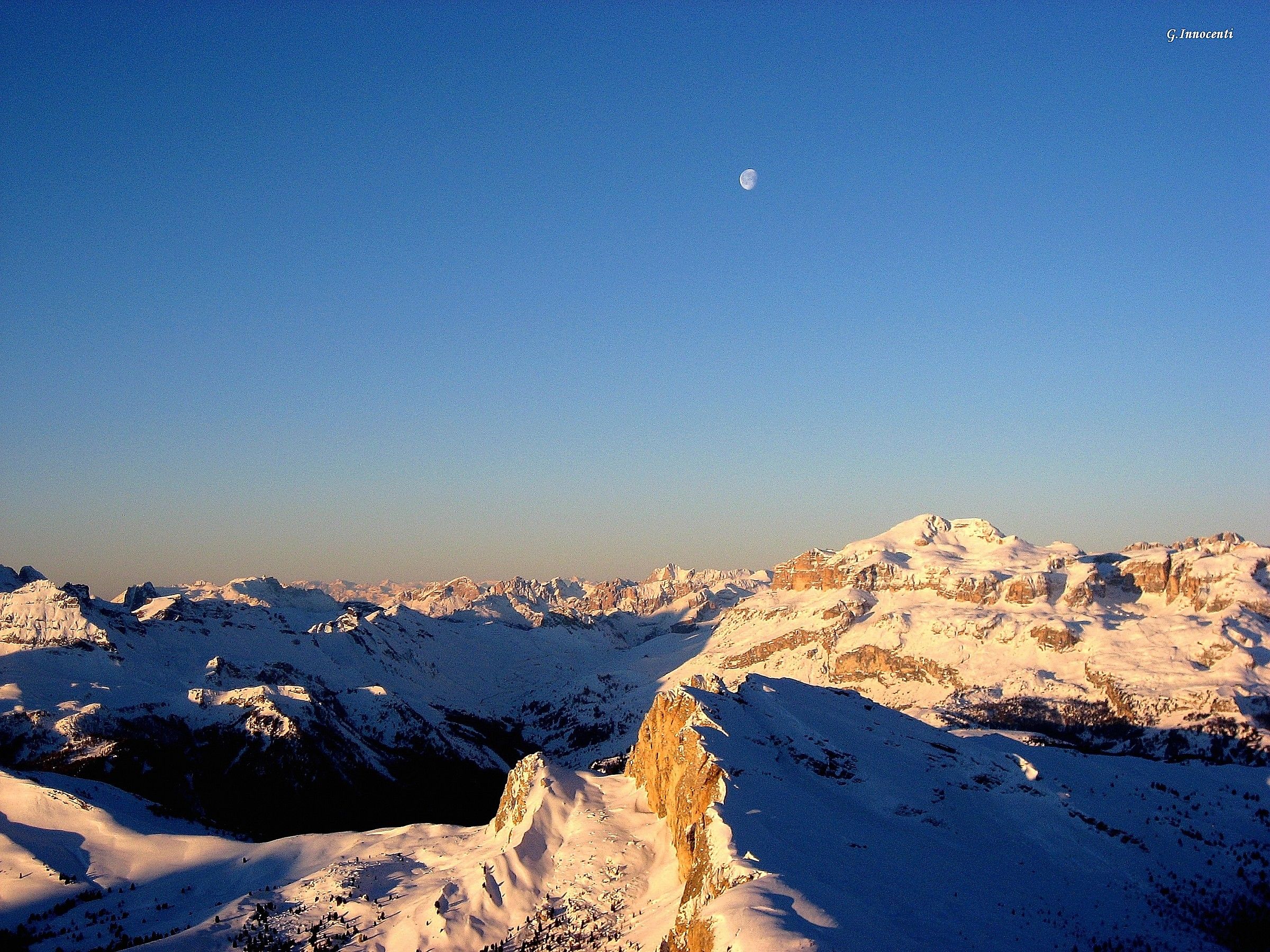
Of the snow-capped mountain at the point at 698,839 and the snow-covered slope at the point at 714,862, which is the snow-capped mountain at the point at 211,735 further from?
the snow-covered slope at the point at 714,862

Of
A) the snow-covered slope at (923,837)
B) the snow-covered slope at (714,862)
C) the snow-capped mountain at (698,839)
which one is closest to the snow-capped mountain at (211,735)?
the snow-capped mountain at (698,839)

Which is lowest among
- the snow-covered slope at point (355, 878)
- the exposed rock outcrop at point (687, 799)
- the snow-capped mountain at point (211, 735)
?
the snow-capped mountain at point (211, 735)

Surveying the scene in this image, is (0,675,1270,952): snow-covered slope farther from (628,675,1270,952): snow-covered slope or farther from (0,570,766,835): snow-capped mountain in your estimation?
(0,570,766,835): snow-capped mountain

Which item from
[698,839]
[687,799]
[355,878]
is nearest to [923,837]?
[687,799]

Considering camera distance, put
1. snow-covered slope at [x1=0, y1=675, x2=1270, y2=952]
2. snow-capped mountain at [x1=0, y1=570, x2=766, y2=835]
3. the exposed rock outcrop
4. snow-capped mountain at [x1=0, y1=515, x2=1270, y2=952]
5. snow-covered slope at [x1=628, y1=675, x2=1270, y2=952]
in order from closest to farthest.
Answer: the exposed rock outcrop < snow-covered slope at [x1=628, y1=675, x2=1270, y2=952] < snow-covered slope at [x1=0, y1=675, x2=1270, y2=952] < snow-capped mountain at [x1=0, y1=515, x2=1270, y2=952] < snow-capped mountain at [x1=0, y1=570, x2=766, y2=835]

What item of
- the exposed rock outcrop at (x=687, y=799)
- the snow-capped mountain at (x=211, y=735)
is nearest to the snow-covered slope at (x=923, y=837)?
the exposed rock outcrop at (x=687, y=799)

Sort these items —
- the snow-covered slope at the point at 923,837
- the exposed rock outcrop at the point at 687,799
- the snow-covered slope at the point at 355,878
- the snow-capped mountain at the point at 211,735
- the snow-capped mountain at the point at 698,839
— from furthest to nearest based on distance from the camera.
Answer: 1. the snow-capped mountain at the point at 211,735
2. the snow-covered slope at the point at 355,878
3. the snow-capped mountain at the point at 698,839
4. the snow-covered slope at the point at 923,837
5. the exposed rock outcrop at the point at 687,799

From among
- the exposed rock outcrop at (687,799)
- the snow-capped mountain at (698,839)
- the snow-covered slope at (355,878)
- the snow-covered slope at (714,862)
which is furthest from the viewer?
the snow-covered slope at (355,878)

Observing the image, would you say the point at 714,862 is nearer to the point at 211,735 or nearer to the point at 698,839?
the point at 698,839

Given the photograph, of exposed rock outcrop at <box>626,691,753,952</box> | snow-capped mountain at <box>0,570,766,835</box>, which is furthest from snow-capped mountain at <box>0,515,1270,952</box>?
snow-capped mountain at <box>0,570,766,835</box>

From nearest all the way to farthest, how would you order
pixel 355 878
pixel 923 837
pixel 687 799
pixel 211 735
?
pixel 687 799, pixel 355 878, pixel 923 837, pixel 211 735

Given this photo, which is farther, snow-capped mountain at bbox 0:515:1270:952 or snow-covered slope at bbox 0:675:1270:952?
snow-capped mountain at bbox 0:515:1270:952

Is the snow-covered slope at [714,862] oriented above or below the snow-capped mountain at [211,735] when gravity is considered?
above

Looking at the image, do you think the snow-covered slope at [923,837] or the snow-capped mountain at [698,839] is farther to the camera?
the snow-capped mountain at [698,839]
